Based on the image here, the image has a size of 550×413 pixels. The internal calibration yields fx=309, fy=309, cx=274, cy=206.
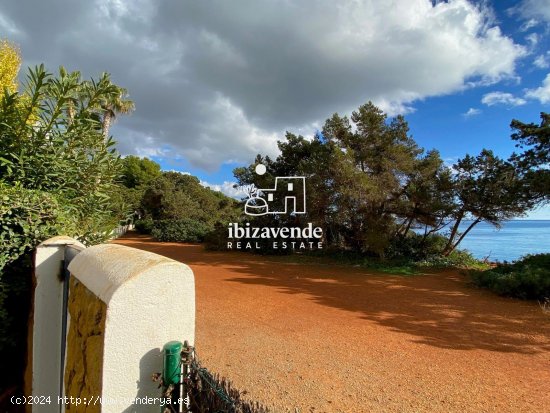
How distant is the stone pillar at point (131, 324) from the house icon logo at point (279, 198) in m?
11.2

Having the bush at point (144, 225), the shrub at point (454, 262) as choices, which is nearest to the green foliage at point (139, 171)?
the bush at point (144, 225)

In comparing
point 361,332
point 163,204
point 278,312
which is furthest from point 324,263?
point 163,204

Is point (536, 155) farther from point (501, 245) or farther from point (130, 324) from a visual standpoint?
point (501, 245)

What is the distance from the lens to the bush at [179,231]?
20484 millimetres

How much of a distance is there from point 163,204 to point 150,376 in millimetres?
22863

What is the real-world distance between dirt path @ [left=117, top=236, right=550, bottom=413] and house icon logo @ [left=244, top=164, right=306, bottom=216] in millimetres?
5418

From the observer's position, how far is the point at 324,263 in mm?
12562

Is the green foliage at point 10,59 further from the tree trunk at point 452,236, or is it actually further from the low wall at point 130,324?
the tree trunk at point 452,236

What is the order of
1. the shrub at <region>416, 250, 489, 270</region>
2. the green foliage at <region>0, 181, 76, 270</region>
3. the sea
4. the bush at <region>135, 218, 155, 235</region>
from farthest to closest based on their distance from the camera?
1. the bush at <region>135, 218, 155, 235</region>
2. the sea
3. the shrub at <region>416, 250, 489, 270</region>
4. the green foliage at <region>0, 181, 76, 270</region>

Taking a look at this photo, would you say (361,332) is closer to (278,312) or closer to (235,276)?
(278,312)

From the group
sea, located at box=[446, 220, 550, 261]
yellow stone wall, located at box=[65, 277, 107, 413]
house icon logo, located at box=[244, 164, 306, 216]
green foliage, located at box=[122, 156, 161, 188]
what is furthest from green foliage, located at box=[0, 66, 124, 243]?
green foliage, located at box=[122, 156, 161, 188]

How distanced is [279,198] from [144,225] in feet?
49.6

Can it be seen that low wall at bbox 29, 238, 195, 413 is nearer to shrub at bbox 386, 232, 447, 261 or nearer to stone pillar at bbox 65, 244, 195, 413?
stone pillar at bbox 65, 244, 195, 413

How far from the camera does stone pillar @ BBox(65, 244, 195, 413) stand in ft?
4.31
